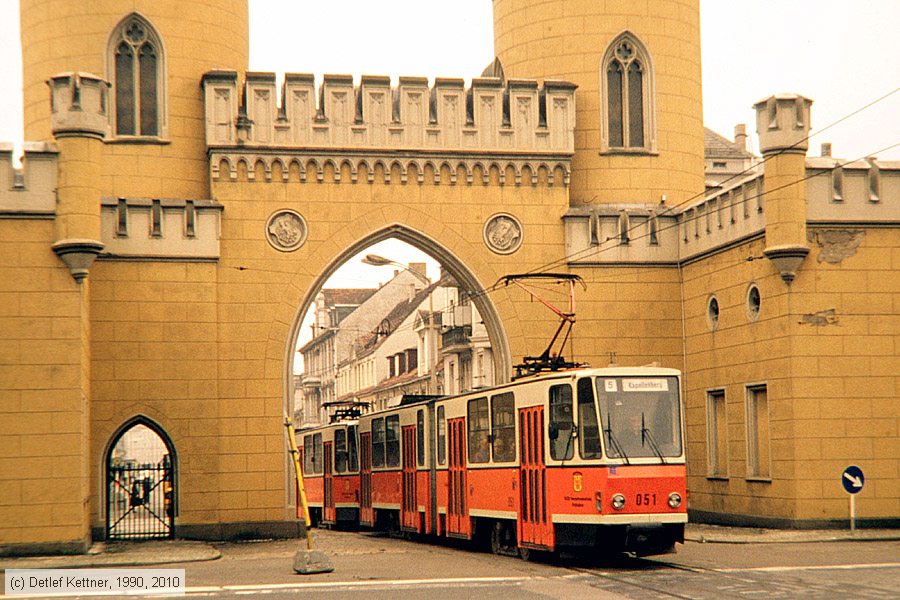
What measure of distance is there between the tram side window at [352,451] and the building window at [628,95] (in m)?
9.55

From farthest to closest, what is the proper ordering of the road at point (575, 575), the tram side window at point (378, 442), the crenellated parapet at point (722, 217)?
1. the tram side window at point (378, 442)
2. the crenellated parapet at point (722, 217)
3. the road at point (575, 575)

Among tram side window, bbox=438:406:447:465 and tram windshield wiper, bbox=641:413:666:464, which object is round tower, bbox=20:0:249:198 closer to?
tram side window, bbox=438:406:447:465

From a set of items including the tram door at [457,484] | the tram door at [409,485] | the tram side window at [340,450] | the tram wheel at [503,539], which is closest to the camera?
the tram wheel at [503,539]

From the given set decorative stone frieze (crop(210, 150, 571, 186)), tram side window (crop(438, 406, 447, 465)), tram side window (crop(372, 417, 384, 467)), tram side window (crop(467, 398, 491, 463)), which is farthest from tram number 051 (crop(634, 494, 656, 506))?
decorative stone frieze (crop(210, 150, 571, 186))

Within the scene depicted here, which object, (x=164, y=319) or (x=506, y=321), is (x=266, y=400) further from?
(x=506, y=321)

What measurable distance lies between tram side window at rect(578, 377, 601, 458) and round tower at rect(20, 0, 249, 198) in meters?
14.0

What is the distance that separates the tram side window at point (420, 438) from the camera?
92.5 feet

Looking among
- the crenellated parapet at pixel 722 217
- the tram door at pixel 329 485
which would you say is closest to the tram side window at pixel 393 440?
the crenellated parapet at pixel 722 217

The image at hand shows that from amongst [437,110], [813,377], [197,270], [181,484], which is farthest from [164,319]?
[813,377]

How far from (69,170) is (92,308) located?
4318 mm

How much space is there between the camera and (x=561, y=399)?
68.8 ft

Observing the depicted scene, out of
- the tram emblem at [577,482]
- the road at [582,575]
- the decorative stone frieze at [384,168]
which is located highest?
the decorative stone frieze at [384,168]

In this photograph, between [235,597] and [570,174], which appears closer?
[235,597]

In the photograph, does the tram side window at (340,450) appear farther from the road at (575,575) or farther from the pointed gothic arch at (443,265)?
the road at (575,575)
